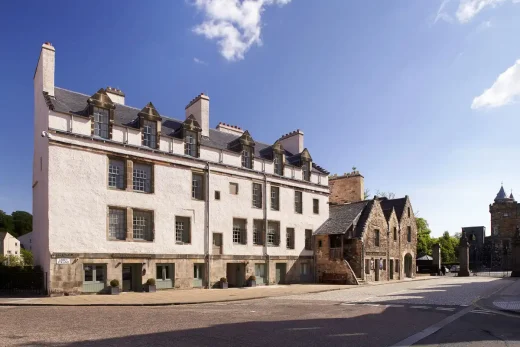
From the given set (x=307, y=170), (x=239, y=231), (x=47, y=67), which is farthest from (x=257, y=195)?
(x=47, y=67)

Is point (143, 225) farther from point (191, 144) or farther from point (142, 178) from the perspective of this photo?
point (191, 144)

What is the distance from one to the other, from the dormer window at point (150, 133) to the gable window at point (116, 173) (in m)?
2.37

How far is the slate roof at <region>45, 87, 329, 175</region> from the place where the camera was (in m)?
25.9

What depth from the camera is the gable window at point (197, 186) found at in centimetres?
3112

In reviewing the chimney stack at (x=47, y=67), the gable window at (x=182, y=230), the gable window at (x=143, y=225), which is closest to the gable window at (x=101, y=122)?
the chimney stack at (x=47, y=67)

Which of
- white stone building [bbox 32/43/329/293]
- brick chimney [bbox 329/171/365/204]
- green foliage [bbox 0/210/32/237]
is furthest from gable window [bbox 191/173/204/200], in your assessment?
green foliage [bbox 0/210/32/237]

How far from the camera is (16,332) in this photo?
38.1 ft

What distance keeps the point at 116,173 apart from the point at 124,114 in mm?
4797

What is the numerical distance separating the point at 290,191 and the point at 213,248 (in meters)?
9.50

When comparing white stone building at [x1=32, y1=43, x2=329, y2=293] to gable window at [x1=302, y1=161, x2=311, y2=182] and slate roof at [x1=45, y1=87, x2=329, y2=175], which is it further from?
gable window at [x1=302, y1=161, x2=311, y2=182]

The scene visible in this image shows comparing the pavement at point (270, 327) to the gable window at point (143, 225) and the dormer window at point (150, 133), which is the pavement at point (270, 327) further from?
the dormer window at point (150, 133)

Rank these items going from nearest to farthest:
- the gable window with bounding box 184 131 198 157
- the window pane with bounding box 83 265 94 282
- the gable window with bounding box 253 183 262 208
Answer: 1. the window pane with bounding box 83 265 94 282
2. the gable window with bounding box 184 131 198 157
3. the gable window with bounding box 253 183 262 208

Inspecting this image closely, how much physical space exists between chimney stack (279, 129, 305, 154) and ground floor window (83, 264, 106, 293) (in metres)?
22.0

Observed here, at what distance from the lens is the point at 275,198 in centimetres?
3672
